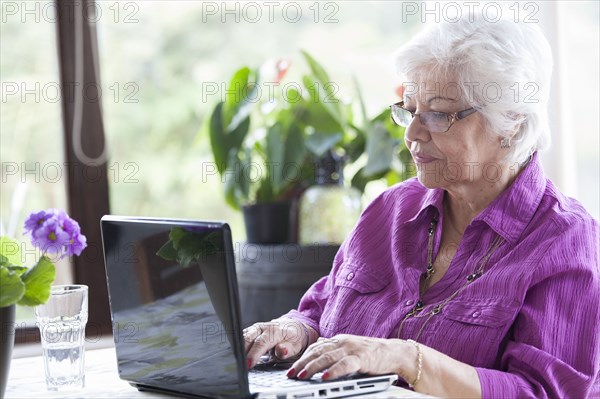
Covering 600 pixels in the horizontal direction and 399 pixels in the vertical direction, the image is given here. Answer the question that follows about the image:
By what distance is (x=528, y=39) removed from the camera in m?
1.72

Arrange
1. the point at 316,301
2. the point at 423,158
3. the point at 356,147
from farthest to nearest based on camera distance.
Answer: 1. the point at 356,147
2. the point at 316,301
3. the point at 423,158

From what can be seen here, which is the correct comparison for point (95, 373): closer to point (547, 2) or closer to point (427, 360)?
point (427, 360)

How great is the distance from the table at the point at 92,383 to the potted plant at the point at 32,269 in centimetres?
12

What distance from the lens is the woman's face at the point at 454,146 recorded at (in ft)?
5.70

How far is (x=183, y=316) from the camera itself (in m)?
1.33

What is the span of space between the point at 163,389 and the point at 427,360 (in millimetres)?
422

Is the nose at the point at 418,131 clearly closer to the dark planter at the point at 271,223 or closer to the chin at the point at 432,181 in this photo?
the chin at the point at 432,181

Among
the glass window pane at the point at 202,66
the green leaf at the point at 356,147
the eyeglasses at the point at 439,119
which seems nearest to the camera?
the eyeglasses at the point at 439,119

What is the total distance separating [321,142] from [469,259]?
1142 millimetres

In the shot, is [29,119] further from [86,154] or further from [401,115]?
[401,115]

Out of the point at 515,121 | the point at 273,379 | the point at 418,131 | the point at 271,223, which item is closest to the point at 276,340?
the point at 273,379

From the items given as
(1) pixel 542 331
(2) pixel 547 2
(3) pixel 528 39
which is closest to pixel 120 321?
(1) pixel 542 331

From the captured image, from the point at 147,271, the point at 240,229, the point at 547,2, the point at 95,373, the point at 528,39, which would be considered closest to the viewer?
the point at 147,271

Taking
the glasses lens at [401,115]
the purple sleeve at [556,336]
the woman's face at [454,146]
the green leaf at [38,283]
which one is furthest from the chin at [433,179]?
the green leaf at [38,283]
